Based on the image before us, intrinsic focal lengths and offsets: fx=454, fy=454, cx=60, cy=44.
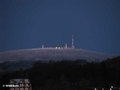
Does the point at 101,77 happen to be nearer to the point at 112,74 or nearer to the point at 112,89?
the point at 112,74

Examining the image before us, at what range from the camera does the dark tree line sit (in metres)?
48.7

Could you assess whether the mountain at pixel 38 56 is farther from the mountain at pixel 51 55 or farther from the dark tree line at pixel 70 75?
the dark tree line at pixel 70 75

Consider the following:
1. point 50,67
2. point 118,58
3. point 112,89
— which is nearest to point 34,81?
point 50,67

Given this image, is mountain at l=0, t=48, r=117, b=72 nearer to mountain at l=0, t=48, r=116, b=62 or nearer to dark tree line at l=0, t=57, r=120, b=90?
mountain at l=0, t=48, r=116, b=62

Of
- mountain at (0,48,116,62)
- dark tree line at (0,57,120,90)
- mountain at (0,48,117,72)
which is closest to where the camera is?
dark tree line at (0,57,120,90)

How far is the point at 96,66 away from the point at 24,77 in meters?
9.86

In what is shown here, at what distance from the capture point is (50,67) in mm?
55250

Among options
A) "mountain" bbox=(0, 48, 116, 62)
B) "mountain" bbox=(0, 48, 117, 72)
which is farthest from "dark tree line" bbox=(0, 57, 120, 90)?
"mountain" bbox=(0, 48, 116, 62)

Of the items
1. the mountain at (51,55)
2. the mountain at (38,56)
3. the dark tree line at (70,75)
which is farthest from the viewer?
the mountain at (51,55)

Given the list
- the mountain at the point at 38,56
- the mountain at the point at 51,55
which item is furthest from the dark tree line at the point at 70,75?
the mountain at the point at 51,55

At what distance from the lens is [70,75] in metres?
52.9

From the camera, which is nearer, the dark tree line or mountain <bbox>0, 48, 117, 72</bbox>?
the dark tree line

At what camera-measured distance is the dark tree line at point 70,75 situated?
48.7 metres

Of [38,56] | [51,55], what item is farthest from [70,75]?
[38,56]
